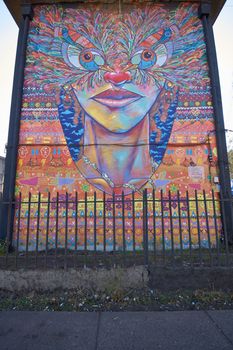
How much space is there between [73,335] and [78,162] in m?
4.39

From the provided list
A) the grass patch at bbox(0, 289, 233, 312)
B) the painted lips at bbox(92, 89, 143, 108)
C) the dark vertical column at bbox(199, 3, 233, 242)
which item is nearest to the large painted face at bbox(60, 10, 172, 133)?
the painted lips at bbox(92, 89, 143, 108)

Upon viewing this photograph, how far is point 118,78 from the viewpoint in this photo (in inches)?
283

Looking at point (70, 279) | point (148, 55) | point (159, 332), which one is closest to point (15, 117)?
point (148, 55)

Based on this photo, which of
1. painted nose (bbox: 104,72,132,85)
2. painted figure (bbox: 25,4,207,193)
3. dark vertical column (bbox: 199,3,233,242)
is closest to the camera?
dark vertical column (bbox: 199,3,233,242)

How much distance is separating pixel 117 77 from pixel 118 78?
A: 40mm

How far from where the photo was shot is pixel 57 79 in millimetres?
7172

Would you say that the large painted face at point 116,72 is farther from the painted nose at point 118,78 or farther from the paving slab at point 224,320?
the paving slab at point 224,320

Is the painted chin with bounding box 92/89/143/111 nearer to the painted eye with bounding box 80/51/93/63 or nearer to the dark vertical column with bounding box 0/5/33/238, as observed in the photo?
the painted eye with bounding box 80/51/93/63

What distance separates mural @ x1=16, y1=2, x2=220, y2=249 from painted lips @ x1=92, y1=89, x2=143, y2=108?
0.03 meters

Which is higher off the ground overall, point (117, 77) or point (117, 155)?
point (117, 77)

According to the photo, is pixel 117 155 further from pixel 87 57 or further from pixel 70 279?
pixel 70 279

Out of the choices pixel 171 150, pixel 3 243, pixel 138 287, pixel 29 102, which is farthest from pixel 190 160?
pixel 3 243

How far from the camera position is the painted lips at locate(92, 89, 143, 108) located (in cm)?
706

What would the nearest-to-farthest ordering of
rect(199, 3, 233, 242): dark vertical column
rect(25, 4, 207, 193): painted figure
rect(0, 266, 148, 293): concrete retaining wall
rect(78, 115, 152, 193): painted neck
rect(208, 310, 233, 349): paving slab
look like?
rect(208, 310, 233, 349): paving slab < rect(0, 266, 148, 293): concrete retaining wall < rect(199, 3, 233, 242): dark vertical column < rect(78, 115, 152, 193): painted neck < rect(25, 4, 207, 193): painted figure
